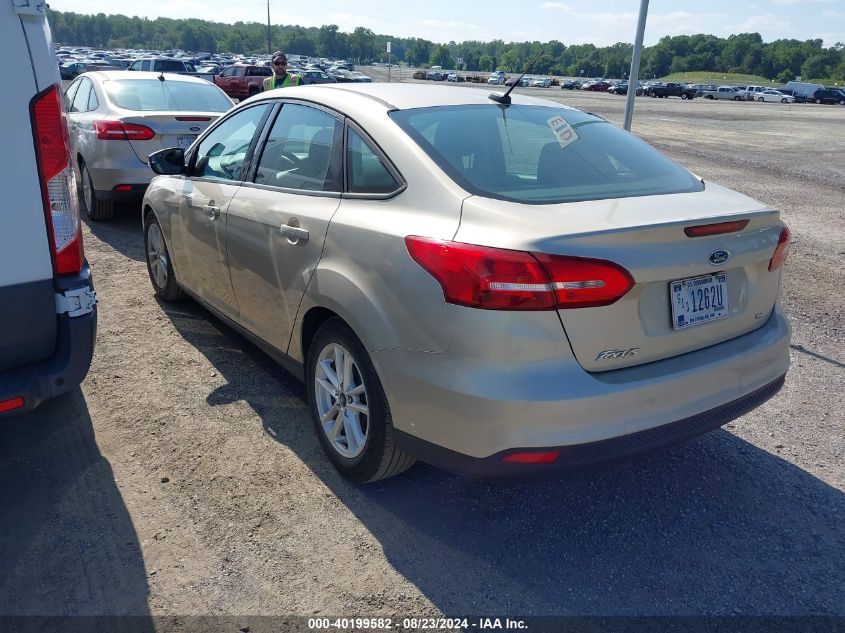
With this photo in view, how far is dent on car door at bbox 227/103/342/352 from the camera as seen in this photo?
3.33 metres

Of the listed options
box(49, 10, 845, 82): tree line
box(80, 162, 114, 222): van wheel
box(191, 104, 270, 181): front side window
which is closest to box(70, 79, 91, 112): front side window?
box(80, 162, 114, 222): van wheel

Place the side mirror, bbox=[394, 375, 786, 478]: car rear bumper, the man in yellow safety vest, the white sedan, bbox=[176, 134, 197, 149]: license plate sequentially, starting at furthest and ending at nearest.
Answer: the white sedan < the man in yellow safety vest < bbox=[176, 134, 197, 149]: license plate < the side mirror < bbox=[394, 375, 786, 478]: car rear bumper

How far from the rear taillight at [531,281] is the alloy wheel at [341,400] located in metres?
0.77

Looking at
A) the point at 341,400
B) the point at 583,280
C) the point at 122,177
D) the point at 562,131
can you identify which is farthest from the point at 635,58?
the point at 122,177

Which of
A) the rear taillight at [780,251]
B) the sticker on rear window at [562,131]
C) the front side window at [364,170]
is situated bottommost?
the rear taillight at [780,251]

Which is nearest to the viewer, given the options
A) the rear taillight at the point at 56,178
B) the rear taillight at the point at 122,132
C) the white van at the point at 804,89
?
the rear taillight at the point at 56,178

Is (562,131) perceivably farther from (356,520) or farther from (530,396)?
(356,520)

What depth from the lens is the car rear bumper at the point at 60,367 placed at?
2867 mm

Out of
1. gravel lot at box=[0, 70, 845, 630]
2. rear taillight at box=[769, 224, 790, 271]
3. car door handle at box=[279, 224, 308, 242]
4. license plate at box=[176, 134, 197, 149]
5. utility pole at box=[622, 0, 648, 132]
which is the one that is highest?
utility pole at box=[622, 0, 648, 132]

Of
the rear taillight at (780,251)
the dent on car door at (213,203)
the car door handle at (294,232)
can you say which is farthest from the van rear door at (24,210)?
the rear taillight at (780,251)

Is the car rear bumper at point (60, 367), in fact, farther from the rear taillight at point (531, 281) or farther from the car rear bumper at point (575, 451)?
the rear taillight at point (531, 281)

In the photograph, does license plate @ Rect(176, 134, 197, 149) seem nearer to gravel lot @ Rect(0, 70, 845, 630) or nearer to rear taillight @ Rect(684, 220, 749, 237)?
gravel lot @ Rect(0, 70, 845, 630)

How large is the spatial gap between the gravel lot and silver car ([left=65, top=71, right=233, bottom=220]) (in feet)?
12.1

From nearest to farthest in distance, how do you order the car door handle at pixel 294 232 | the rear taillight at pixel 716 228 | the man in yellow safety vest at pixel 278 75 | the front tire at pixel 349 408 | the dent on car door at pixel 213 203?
the rear taillight at pixel 716 228, the front tire at pixel 349 408, the car door handle at pixel 294 232, the dent on car door at pixel 213 203, the man in yellow safety vest at pixel 278 75
